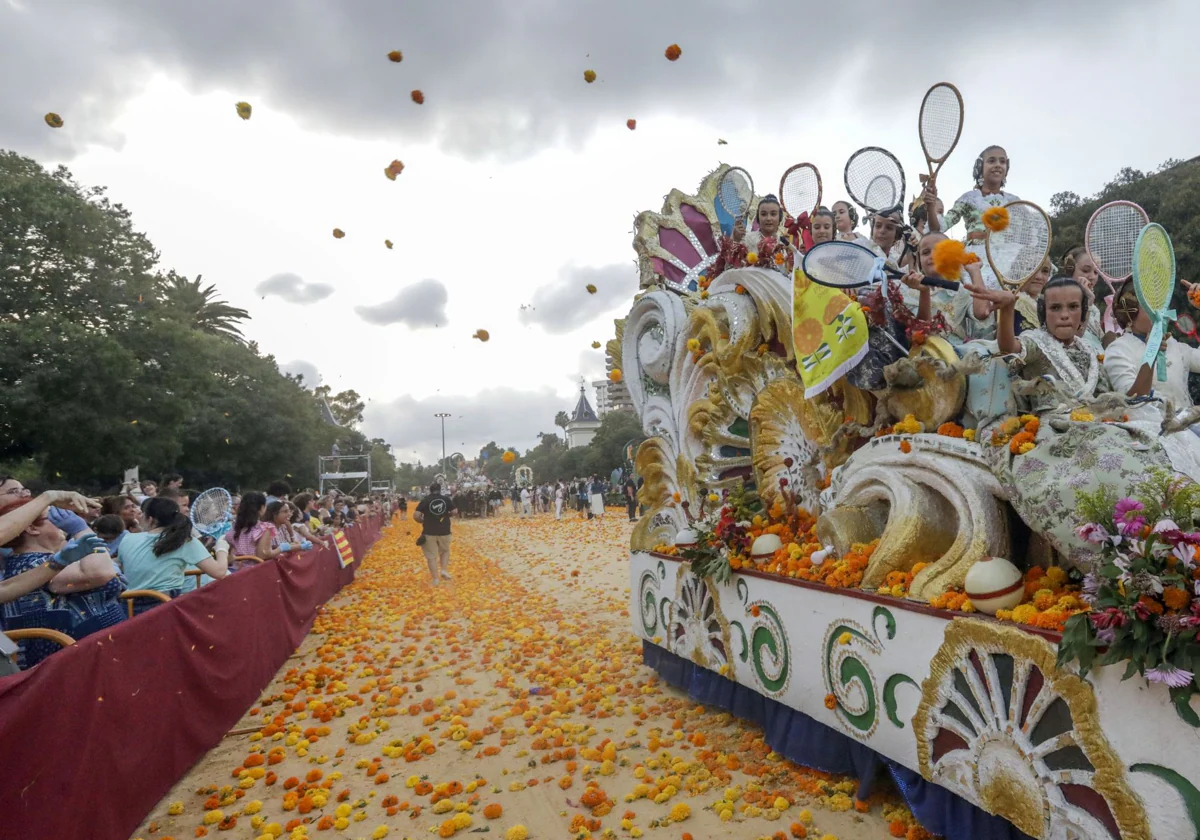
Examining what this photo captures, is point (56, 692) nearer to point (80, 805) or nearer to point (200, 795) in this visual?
point (80, 805)

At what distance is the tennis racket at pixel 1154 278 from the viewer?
319 centimetres

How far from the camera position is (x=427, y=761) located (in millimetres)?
4973

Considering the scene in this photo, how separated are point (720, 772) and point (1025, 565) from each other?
7.07 ft

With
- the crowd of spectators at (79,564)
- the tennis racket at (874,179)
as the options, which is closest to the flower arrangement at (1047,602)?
the tennis racket at (874,179)

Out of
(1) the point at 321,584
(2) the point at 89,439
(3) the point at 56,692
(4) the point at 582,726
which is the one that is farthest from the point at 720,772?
(2) the point at 89,439

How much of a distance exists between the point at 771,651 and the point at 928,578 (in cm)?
148

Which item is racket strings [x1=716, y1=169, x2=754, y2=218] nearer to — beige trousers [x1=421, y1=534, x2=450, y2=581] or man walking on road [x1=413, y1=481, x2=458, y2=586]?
man walking on road [x1=413, y1=481, x2=458, y2=586]

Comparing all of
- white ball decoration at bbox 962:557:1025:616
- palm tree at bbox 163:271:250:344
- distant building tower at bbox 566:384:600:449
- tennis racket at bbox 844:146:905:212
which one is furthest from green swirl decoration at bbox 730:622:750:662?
distant building tower at bbox 566:384:600:449

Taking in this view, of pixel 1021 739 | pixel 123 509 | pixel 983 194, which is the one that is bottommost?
pixel 1021 739

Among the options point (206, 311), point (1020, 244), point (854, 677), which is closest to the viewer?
point (1020, 244)

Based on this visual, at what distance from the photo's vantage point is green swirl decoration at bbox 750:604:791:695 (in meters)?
4.42

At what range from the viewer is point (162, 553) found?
212 inches

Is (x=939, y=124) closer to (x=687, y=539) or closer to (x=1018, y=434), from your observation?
(x=1018, y=434)

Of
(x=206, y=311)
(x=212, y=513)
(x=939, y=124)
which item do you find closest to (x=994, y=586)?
(x=939, y=124)
